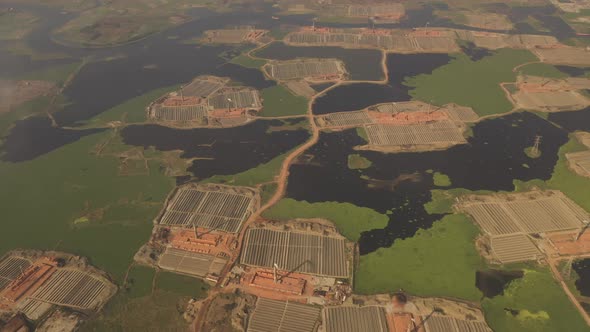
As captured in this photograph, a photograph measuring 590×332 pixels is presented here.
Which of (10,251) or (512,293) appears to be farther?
(10,251)

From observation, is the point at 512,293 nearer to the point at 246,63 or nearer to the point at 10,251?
the point at 10,251

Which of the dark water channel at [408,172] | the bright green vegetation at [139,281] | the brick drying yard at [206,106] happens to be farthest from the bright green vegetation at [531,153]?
the bright green vegetation at [139,281]

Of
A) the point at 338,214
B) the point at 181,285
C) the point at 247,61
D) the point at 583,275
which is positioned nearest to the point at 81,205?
the point at 181,285

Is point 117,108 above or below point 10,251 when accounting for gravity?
above

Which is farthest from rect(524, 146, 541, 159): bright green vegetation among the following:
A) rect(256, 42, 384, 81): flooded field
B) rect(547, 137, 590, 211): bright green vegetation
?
rect(256, 42, 384, 81): flooded field

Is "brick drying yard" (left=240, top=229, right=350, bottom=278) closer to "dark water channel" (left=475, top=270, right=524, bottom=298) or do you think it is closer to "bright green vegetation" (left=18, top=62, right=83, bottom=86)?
"dark water channel" (left=475, top=270, right=524, bottom=298)

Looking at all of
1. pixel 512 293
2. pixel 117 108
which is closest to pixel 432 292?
pixel 512 293

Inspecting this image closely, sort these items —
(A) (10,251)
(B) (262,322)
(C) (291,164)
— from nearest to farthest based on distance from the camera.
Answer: (B) (262,322) < (A) (10,251) < (C) (291,164)

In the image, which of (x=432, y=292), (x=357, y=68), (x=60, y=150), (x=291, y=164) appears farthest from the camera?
(x=357, y=68)
